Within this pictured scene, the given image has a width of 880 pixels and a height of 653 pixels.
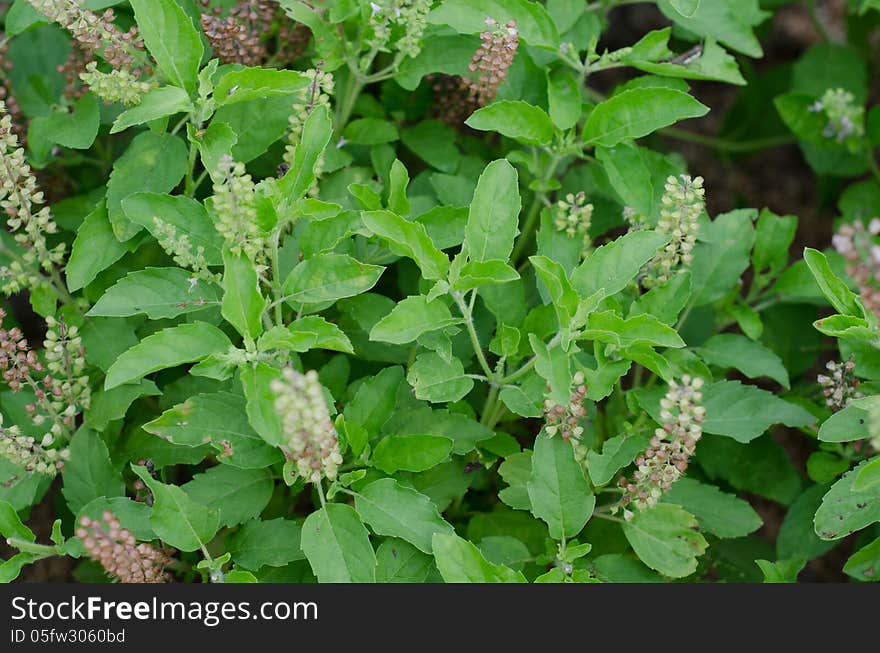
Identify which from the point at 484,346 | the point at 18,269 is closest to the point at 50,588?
the point at 18,269

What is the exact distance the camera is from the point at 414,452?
7.90ft

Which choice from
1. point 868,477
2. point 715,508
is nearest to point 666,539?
point 715,508

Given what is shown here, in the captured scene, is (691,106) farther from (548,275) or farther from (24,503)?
(24,503)

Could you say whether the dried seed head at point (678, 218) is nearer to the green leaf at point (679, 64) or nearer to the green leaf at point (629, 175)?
the green leaf at point (629, 175)

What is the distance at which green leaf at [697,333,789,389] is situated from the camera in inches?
111

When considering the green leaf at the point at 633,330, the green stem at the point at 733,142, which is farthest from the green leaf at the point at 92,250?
the green stem at the point at 733,142

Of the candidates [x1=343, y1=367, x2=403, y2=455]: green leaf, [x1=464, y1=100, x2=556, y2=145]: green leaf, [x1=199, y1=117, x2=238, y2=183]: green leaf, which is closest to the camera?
[x1=199, y1=117, x2=238, y2=183]: green leaf

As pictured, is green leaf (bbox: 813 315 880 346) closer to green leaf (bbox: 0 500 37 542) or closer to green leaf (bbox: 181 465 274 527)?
green leaf (bbox: 181 465 274 527)

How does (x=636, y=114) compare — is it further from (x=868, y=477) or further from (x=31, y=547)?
(x=31, y=547)

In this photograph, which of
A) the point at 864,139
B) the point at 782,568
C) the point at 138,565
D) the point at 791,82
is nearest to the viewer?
the point at 138,565

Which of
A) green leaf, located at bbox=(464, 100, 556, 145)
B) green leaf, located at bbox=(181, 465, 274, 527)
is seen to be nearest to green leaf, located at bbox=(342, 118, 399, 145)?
green leaf, located at bbox=(464, 100, 556, 145)

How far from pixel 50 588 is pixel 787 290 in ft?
7.47

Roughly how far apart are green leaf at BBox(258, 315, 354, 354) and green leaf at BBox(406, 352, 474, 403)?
0.74 ft

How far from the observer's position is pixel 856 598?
2467 millimetres
